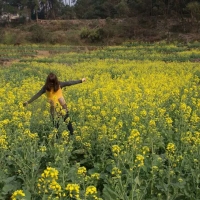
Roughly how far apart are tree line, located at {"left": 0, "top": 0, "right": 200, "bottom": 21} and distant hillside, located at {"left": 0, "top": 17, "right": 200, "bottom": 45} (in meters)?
1.44

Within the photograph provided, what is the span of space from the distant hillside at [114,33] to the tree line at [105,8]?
1.44 metres

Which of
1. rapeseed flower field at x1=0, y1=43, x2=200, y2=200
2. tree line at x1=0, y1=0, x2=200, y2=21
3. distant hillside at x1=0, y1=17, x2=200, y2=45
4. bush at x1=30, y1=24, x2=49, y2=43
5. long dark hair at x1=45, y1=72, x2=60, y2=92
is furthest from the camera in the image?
bush at x1=30, y1=24, x2=49, y2=43

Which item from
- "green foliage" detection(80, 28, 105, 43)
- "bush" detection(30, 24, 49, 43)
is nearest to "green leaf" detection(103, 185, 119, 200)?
"green foliage" detection(80, 28, 105, 43)

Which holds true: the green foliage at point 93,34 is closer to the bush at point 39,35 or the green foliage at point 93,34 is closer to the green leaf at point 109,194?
the bush at point 39,35

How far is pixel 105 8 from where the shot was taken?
59250mm

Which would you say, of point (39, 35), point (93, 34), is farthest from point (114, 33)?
point (39, 35)

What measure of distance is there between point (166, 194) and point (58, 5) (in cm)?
6956

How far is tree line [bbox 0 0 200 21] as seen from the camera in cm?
4438

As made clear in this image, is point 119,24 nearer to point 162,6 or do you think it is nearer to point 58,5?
point 162,6

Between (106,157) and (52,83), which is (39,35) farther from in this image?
(106,157)

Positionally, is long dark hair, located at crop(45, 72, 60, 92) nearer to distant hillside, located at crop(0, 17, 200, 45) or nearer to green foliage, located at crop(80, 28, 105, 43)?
distant hillside, located at crop(0, 17, 200, 45)

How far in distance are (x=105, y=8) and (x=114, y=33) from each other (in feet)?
47.9

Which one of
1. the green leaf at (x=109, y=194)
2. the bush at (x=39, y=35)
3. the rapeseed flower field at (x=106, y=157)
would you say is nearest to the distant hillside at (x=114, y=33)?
the bush at (x=39, y=35)

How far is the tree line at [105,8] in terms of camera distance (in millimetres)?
44375
